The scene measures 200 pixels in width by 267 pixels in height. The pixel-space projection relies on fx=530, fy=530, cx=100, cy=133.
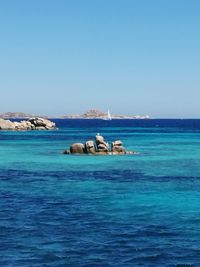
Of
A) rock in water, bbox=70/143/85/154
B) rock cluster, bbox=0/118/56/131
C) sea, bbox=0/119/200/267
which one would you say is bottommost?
sea, bbox=0/119/200/267

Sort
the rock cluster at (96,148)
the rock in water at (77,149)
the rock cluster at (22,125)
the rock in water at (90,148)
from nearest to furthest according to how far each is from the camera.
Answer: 1. the rock in water at (90,148)
2. the rock cluster at (96,148)
3. the rock in water at (77,149)
4. the rock cluster at (22,125)

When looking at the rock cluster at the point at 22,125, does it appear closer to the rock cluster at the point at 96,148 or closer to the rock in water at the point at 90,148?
the rock cluster at the point at 96,148

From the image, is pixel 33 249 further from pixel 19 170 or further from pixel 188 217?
pixel 19 170

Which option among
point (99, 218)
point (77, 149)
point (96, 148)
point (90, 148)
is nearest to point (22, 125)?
point (77, 149)

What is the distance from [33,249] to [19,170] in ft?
110

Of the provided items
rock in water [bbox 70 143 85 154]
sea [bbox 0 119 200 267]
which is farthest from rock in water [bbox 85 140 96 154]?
sea [bbox 0 119 200 267]

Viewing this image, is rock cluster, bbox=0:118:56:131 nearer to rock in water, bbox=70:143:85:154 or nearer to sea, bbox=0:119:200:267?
rock in water, bbox=70:143:85:154

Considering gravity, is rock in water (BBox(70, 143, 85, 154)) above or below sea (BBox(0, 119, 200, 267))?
above

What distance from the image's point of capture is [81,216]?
3084 centimetres

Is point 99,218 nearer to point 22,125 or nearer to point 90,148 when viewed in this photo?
point 90,148

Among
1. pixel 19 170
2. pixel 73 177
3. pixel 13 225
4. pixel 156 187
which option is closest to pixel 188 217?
pixel 13 225

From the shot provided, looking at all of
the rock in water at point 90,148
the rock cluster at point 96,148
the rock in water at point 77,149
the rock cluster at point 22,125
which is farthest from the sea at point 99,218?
the rock cluster at point 22,125

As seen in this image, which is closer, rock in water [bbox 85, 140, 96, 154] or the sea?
the sea

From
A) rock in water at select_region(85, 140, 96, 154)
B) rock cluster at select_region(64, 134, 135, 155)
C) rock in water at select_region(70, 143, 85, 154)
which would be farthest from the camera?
rock in water at select_region(70, 143, 85, 154)
